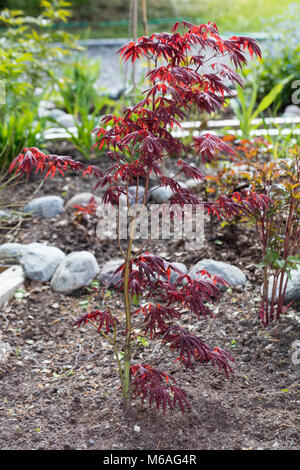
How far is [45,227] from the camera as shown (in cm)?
407

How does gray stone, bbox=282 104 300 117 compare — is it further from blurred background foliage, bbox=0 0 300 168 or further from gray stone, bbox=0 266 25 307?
gray stone, bbox=0 266 25 307

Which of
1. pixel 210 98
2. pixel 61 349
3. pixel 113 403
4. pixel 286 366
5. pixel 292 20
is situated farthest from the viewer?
pixel 292 20

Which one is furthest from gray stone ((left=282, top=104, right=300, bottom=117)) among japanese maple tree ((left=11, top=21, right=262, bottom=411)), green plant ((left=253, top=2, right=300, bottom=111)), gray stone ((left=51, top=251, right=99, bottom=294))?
japanese maple tree ((left=11, top=21, right=262, bottom=411))

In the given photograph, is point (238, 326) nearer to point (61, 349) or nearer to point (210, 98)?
point (61, 349)

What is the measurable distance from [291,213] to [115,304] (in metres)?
1.18

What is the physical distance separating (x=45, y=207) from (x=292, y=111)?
317cm

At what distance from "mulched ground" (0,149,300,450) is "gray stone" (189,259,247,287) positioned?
0.06m

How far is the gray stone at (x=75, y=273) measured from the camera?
3.45 m

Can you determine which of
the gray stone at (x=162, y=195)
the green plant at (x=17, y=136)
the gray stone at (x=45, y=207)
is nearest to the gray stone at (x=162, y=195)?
the gray stone at (x=162, y=195)

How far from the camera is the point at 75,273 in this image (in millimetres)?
→ 3469

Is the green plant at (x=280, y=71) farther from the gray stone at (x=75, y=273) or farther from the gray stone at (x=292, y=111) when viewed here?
the gray stone at (x=75, y=273)

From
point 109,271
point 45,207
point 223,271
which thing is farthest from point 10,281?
point 223,271

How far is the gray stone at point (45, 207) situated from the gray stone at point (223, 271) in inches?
52.1
